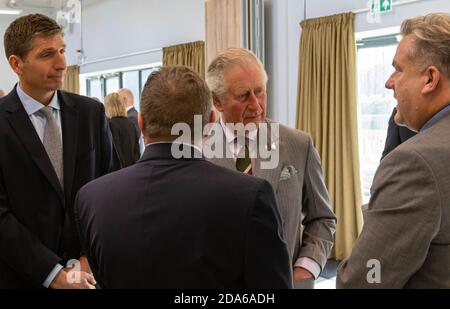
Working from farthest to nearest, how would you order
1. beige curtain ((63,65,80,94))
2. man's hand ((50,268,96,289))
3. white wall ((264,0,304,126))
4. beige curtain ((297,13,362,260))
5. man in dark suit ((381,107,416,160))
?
beige curtain ((63,65,80,94)) < white wall ((264,0,304,126)) < beige curtain ((297,13,362,260)) < man in dark suit ((381,107,416,160)) < man's hand ((50,268,96,289))

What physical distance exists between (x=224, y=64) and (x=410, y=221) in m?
0.93

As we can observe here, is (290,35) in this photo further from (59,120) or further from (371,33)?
(59,120)

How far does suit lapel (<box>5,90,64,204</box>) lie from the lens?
1714mm

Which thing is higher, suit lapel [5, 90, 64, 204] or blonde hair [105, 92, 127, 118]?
blonde hair [105, 92, 127, 118]

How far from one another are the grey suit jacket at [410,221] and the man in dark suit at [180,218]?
200mm

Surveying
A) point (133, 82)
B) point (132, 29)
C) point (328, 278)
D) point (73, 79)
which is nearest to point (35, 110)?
point (328, 278)

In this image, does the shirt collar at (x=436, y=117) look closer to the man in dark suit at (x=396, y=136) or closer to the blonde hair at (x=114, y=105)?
the man in dark suit at (x=396, y=136)

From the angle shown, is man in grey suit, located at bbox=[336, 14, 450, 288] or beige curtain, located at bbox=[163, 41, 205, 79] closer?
man in grey suit, located at bbox=[336, 14, 450, 288]

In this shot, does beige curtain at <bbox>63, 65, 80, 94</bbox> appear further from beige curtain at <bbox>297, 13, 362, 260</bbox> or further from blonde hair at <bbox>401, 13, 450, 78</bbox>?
blonde hair at <bbox>401, 13, 450, 78</bbox>

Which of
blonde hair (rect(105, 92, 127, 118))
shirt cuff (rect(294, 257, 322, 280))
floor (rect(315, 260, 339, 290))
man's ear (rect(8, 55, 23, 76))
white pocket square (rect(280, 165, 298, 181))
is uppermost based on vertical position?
blonde hair (rect(105, 92, 127, 118))

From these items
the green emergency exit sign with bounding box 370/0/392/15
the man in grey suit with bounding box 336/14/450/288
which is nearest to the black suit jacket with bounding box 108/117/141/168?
the green emergency exit sign with bounding box 370/0/392/15

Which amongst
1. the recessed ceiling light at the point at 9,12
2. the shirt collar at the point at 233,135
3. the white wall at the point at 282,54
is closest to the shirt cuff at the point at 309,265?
the shirt collar at the point at 233,135

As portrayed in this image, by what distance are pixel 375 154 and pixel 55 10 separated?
8457 millimetres
